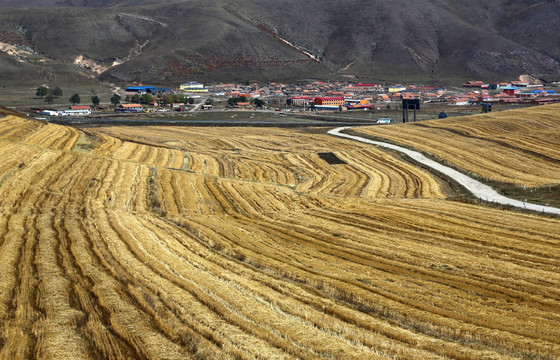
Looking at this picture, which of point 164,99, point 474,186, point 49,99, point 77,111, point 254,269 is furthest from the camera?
point 164,99

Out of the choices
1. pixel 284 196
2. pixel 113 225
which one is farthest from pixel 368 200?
pixel 113 225

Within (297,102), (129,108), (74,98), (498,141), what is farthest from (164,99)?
(498,141)

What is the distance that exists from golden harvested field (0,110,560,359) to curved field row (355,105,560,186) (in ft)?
41.2

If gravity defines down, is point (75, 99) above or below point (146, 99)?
above

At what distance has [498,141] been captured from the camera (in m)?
65.3

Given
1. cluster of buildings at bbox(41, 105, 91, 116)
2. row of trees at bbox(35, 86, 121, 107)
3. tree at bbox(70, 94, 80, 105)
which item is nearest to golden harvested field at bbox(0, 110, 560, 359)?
cluster of buildings at bbox(41, 105, 91, 116)

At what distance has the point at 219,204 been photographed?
34.7 meters

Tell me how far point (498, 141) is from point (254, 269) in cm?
5354

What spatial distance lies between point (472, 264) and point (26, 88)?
7635 inches

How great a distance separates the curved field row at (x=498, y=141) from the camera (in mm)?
51344

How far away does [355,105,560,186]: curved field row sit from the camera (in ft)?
168

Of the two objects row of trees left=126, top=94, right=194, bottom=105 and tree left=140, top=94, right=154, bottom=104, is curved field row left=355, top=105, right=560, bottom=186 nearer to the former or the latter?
row of trees left=126, top=94, right=194, bottom=105

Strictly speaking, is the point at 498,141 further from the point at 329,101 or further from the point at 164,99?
the point at 164,99

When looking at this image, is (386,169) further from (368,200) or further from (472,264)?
(472,264)
